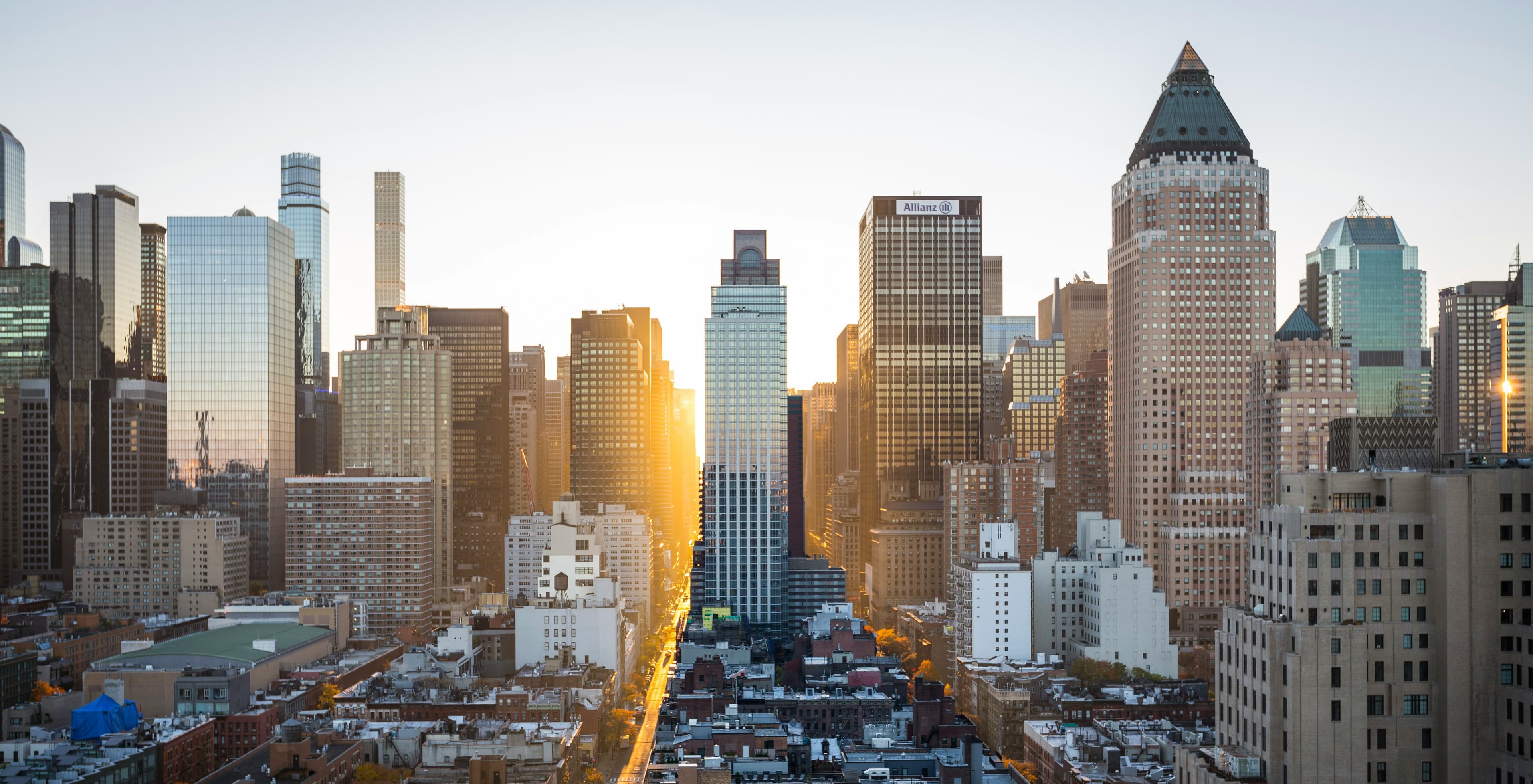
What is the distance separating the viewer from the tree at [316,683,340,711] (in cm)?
17600

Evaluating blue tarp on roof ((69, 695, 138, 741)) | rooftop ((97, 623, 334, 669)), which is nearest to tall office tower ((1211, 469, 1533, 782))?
blue tarp on roof ((69, 695, 138, 741))

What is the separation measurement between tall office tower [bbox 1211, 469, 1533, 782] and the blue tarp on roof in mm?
114808

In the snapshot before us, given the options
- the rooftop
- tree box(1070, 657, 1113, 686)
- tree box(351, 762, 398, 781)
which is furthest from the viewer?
tree box(1070, 657, 1113, 686)

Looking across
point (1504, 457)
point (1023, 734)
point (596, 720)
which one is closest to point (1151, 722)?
point (1023, 734)

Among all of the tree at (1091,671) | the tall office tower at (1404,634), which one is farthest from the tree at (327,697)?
the tall office tower at (1404,634)

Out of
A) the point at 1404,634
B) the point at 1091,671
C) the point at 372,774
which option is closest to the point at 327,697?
the point at 372,774

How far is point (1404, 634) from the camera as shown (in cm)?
7800

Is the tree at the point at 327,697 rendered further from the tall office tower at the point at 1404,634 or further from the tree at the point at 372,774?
the tall office tower at the point at 1404,634

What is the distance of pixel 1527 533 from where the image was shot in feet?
252

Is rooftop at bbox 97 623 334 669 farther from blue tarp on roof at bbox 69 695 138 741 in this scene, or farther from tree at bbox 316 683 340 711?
blue tarp on roof at bbox 69 695 138 741

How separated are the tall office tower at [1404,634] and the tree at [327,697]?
423ft

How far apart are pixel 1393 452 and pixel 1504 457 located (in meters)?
6.16

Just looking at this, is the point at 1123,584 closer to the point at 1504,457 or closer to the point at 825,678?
the point at 825,678

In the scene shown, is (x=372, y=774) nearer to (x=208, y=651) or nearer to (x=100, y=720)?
(x=100, y=720)
